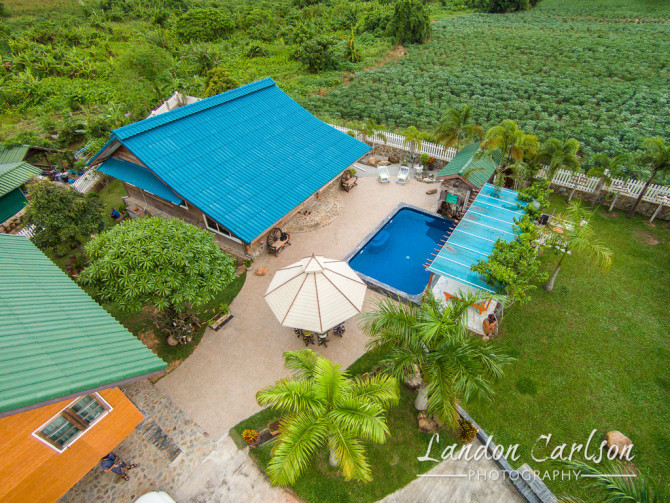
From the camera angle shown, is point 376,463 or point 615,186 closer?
point 376,463

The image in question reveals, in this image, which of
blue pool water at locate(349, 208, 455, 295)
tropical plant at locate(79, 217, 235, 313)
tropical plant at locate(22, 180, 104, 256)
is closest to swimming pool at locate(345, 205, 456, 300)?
blue pool water at locate(349, 208, 455, 295)

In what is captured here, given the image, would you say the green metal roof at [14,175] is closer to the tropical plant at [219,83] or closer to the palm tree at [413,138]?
the tropical plant at [219,83]

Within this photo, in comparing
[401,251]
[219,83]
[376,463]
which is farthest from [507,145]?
[219,83]

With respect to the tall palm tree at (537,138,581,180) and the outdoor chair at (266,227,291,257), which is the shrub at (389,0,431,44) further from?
the outdoor chair at (266,227,291,257)

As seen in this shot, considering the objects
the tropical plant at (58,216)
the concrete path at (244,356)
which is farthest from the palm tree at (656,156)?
the tropical plant at (58,216)

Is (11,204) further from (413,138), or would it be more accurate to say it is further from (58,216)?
(413,138)
